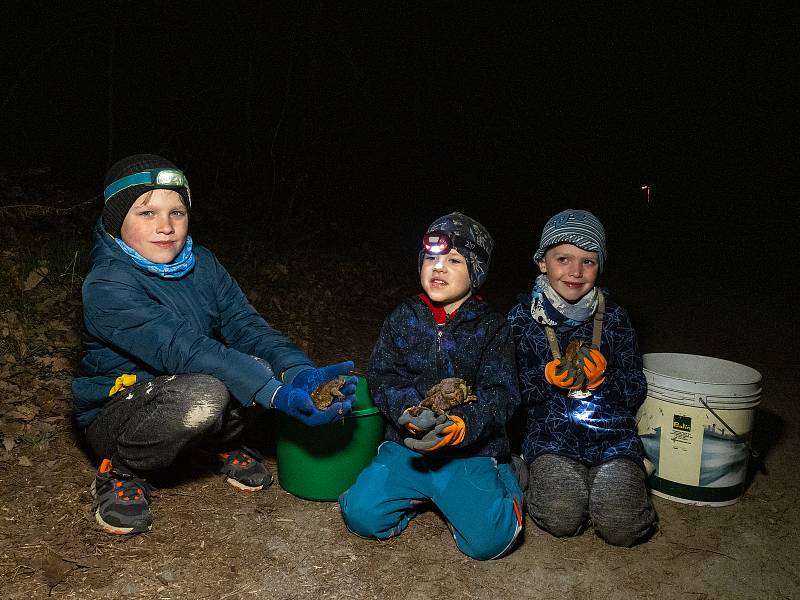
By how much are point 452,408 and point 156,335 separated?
1.37 m

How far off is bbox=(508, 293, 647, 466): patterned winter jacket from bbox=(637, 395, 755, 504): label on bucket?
131mm

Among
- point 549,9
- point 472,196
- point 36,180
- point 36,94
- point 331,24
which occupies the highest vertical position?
point 549,9

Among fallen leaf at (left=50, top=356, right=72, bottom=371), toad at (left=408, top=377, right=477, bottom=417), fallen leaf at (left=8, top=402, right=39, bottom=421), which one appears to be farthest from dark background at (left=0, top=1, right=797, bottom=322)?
toad at (left=408, top=377, right=477, bottom=417)

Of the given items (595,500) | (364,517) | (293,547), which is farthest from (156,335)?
(595,500)

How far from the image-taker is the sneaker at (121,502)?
10.3 feet

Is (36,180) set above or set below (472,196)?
above

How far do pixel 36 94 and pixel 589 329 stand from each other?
11.0 meters

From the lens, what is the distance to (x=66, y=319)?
5.51 meters

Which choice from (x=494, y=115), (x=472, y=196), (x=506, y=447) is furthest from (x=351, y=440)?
(x=494, y=115)

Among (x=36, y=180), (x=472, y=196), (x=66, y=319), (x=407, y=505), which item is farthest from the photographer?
(x=472, y=196)

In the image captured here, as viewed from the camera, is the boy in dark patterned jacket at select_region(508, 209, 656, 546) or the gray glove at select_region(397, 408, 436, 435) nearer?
the gray glove at select_region(397, 408, 436, 435)

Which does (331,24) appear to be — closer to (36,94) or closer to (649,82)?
(36,94)

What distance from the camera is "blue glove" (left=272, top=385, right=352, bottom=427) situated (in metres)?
2.91

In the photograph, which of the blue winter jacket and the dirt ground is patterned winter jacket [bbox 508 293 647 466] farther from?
the blue winter jacket
